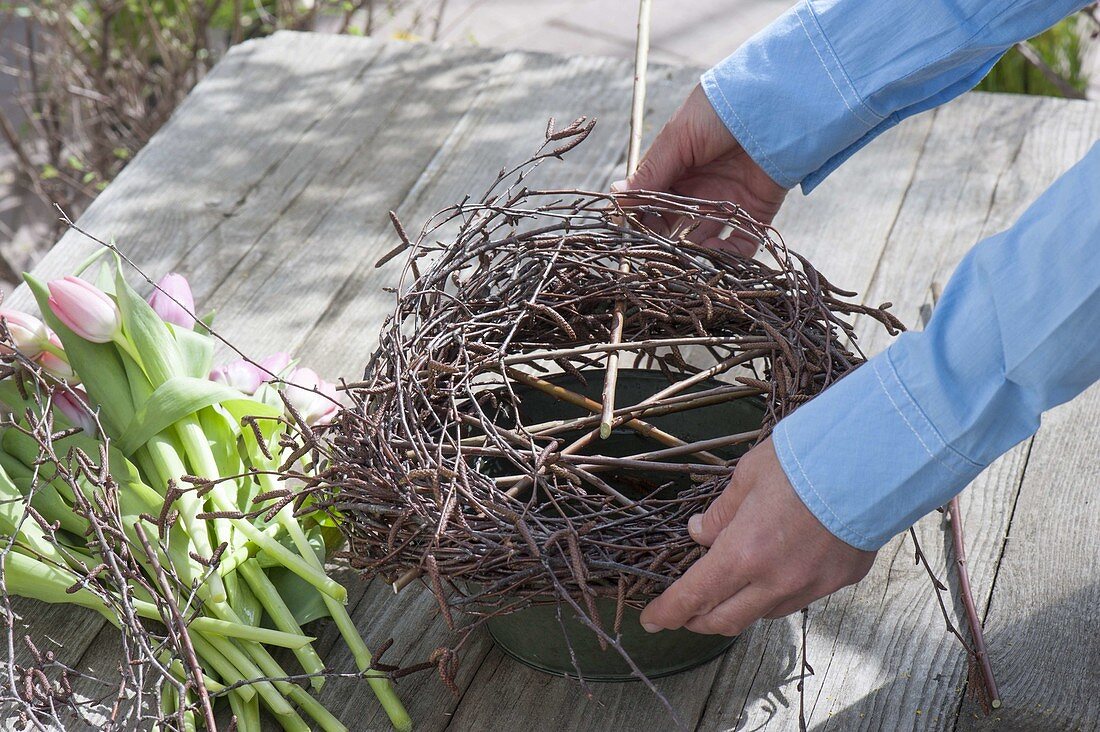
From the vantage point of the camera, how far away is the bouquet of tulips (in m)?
1.00

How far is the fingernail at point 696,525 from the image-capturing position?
2.80 ft

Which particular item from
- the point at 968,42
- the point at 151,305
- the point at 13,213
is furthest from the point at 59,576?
the point at 13,213

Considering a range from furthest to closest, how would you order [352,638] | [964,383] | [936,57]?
[936,57] < [352,638] < [964,383]

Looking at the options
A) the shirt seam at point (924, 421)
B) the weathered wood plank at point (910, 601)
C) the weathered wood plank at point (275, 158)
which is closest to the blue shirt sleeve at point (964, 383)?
the shirt seam at point (924, 421)

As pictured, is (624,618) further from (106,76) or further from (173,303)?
(106,76)

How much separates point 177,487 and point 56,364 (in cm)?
29

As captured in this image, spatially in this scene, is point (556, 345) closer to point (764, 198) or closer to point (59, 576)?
point (764, 198)

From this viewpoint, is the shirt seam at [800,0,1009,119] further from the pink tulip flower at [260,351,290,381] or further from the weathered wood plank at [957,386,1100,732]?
the pink tulip flower at [260,351,290,381]

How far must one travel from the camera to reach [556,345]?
3.71 feet

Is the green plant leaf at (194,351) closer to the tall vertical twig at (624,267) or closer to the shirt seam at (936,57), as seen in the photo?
the tall vertical twig at (624,267)

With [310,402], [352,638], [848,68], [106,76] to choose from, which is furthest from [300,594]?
[106,76]

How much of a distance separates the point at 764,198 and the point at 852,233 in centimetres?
33

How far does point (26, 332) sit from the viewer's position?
115 cm

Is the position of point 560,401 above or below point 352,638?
above
